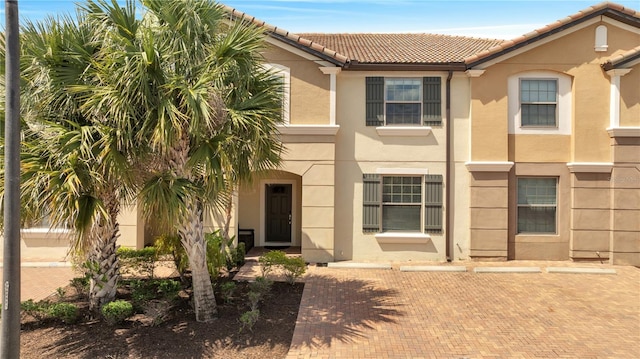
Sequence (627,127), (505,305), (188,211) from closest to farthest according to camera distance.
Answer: (188,211), (505,305), (627,127)

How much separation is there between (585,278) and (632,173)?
13.0ft

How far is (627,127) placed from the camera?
12.0m

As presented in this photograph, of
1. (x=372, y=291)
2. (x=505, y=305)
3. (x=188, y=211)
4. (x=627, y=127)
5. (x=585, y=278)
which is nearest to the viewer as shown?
(x=188, y=211)

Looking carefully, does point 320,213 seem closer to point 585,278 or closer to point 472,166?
point 472,166

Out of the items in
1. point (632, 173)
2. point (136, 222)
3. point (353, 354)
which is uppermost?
point (632, 173)

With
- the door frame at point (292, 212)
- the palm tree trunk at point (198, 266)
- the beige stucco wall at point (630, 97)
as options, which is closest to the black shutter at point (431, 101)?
the door frame at point (292, 212)

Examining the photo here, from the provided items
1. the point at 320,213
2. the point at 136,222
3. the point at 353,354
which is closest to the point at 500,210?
the point at 320,213

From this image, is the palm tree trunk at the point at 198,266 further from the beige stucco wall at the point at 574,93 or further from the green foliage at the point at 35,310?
the beige stucco wall at the point at 574,93

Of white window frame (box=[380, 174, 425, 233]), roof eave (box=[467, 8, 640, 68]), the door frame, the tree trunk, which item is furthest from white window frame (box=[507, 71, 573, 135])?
the tree trunk

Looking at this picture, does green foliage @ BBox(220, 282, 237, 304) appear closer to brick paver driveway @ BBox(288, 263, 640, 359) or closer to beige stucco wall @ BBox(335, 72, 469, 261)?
brick paver driveway @ BBox(288, 263, 640, 359)

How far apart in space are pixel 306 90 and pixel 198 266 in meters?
6.78

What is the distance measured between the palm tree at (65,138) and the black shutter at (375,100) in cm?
772

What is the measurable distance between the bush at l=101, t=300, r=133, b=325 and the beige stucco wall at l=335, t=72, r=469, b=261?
669 cm

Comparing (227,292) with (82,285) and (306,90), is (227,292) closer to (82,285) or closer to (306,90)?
(82,285)
